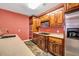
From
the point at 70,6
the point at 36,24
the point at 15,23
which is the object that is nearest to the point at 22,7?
the point at 15,23

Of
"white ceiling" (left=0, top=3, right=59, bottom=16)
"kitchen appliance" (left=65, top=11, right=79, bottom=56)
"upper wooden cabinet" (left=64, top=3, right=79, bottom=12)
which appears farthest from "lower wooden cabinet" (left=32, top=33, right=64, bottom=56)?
"upper wooden cabinet" (left=64, top=3, right=79, bottom=12)

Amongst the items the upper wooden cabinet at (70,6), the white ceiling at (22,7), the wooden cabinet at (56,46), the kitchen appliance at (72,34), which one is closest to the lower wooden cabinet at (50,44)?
the wooden cabinet at (56,46)

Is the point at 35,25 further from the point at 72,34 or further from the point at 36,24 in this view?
the point at 72,34

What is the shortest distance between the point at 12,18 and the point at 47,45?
84cm

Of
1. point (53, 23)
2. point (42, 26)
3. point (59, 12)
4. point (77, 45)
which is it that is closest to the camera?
point (77, 45)

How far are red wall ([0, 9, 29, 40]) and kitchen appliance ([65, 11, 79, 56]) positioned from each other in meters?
0.55

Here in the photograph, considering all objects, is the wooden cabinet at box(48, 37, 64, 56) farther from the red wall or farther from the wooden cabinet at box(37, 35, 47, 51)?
the red wall

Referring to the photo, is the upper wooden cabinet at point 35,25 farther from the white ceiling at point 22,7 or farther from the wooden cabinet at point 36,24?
the white ceiling at point 22,7

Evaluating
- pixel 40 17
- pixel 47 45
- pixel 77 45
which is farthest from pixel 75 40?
pixel 47 45

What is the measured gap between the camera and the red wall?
140 centimetres

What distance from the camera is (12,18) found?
1444mm

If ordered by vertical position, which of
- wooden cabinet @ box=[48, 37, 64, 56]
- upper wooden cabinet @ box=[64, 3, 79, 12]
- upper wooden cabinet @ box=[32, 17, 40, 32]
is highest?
upper wooden cabinet @ box=[64, 3, 79, 12]

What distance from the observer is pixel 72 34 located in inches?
53.6

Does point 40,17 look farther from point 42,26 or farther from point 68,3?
point 68,3
